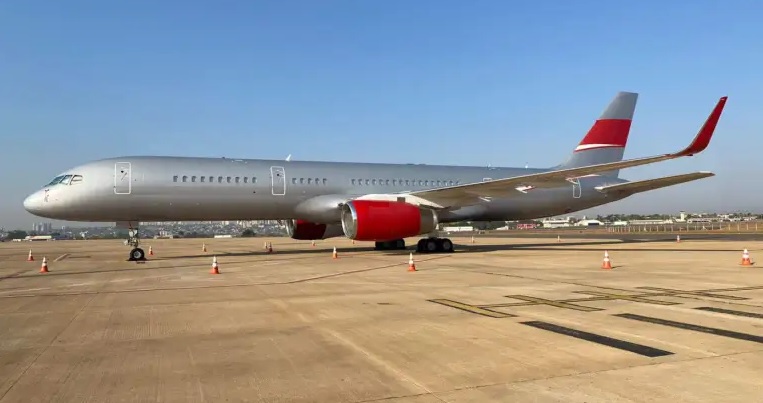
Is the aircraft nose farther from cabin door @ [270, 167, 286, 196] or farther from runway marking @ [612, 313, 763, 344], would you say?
runway marking @ [612, 313, 763, 344]

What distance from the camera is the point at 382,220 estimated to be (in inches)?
772

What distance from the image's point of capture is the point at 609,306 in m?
8.11

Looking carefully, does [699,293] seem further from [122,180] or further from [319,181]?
[122,180]

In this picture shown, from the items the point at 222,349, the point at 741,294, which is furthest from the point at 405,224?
the point at 222,349

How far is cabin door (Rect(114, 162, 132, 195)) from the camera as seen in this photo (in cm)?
1898

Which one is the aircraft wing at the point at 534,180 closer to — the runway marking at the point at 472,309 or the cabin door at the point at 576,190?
the cabin door at the point at 576,190

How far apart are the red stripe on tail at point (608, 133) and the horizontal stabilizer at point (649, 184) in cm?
236

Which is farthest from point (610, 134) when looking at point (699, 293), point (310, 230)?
point (699, 293)

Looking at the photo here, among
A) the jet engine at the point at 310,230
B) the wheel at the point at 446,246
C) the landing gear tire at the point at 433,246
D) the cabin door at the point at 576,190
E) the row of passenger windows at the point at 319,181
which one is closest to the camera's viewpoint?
the row of passenger windows at the point at 319,181

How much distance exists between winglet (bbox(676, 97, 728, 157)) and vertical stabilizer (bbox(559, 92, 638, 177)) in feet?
30.9

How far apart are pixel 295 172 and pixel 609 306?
50.9 ft

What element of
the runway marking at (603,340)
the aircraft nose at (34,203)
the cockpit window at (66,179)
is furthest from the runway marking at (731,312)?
the aircraft nose at (34,203)

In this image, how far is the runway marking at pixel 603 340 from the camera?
5.21 meters

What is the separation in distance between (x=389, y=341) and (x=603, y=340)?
7.59ft
